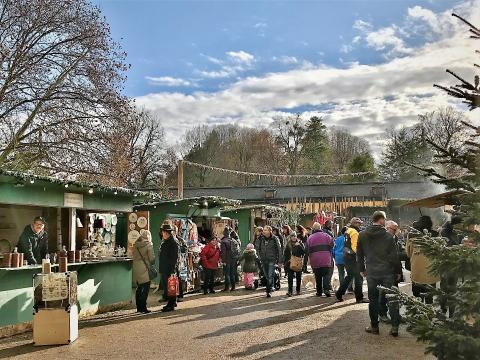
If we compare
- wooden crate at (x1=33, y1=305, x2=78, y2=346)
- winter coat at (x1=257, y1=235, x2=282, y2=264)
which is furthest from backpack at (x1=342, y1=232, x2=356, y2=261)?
wooden crate at (x1=33, y1=305, x2=78, y2=346)

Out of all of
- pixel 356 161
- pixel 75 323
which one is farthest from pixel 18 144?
pixel 356 161

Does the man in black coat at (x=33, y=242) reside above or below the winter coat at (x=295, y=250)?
above

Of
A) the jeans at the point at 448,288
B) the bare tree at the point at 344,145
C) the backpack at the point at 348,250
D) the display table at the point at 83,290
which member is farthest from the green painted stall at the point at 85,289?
the bare tree at the point at 344,145

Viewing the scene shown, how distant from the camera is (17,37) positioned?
18531mm

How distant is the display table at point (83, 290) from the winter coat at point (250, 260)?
379 centimetres

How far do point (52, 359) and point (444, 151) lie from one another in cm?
546

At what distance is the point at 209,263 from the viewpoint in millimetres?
14148

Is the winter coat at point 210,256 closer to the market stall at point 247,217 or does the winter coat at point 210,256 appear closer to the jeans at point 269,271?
the jeans at point 269,271

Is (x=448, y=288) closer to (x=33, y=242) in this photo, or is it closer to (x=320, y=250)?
(x=33, y=242)

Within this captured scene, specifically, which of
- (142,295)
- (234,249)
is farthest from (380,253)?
(234,249)

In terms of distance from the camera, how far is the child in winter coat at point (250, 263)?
1466 cm

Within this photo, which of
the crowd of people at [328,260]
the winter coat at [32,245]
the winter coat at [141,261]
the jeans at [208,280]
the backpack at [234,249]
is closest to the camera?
the crowd of people at [328,260]

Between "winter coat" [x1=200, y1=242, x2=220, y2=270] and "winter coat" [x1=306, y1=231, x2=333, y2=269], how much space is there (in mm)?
2783

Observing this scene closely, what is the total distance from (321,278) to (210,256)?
298 centimetres
